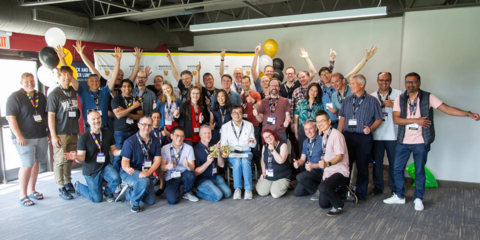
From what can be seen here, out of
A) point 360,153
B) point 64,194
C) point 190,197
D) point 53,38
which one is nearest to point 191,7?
point 53,38

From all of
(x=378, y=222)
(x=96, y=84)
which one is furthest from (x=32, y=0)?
(x=378, y=222)

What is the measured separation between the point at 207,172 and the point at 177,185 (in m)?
0.50

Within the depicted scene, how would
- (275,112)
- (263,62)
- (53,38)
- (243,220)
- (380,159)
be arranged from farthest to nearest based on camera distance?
(263,62) → (53,38) → (275,112) → (380,159) → (243,220)

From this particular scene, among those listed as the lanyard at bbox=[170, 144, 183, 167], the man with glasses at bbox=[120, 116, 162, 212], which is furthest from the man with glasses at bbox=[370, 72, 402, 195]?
the man with glasses at bbox=[120, 116, 162, 212]

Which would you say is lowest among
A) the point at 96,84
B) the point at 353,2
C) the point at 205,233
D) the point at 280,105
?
the point at 205,233

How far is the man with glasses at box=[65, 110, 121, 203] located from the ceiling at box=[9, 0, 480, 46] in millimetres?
2521

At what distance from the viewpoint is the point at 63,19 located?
6.00 m

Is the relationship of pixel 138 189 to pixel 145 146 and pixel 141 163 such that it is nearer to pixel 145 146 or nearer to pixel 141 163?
pixel 141 163

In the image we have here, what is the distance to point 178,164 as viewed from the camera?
4523mm

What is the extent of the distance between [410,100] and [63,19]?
234 inches

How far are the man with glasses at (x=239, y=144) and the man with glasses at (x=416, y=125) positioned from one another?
193cm

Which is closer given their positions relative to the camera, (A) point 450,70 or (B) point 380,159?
(B) point 380,159

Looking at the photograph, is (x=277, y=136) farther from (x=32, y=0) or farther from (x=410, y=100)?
(x=32, y=0)

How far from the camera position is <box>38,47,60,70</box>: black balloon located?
5008mm
